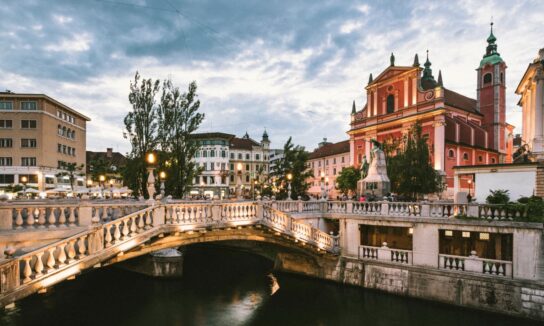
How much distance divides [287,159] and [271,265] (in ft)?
41.0

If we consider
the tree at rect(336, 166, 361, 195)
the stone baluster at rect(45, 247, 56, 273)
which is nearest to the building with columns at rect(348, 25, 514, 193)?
the tree at rect(336, 166, 361, 195)

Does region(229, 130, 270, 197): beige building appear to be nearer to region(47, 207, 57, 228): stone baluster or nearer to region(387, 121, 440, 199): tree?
region(387, 121, 440, 199): tree

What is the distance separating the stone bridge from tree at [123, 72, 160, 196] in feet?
24.4

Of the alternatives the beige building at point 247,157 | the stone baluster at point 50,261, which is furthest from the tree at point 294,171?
the beige building at point 247,157

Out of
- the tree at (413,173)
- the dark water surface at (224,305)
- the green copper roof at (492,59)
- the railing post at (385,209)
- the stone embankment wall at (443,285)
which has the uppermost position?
the green copper roof at (492,59)

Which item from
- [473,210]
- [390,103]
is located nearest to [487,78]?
[390,103]

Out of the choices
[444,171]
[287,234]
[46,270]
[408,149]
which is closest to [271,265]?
[287,234]

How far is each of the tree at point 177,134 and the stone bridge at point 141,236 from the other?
684 cm

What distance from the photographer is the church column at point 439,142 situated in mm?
41750

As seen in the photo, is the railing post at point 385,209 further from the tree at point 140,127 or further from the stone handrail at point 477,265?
the tree at point 140,127

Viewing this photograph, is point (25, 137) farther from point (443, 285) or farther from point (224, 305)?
point (443, 285)

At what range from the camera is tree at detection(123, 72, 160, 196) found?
64.7ft

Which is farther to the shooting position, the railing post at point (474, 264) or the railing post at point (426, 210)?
the railing post at point (426, 210)

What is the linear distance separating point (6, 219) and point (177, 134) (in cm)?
1196
